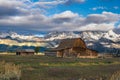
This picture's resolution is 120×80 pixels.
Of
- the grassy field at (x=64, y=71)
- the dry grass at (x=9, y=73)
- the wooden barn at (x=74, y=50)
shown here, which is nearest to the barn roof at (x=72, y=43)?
the wooden barn at (x=74, y=50)

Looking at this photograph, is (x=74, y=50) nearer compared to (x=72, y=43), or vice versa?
(x=74, y=50)

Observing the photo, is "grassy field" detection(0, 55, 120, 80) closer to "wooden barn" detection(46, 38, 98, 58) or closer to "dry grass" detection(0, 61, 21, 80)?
"dry grass" detection(0, 61, 21, 80)

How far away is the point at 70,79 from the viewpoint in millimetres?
27812

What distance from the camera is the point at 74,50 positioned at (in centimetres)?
10394

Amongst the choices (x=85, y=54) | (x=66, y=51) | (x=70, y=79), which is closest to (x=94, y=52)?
(x=85, y=54)

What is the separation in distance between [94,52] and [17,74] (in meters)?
84.6

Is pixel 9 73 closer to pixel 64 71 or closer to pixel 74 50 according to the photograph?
pixel 64 71

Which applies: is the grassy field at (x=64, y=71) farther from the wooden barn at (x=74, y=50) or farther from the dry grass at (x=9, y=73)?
the wooden barn at (x=74, y=50)

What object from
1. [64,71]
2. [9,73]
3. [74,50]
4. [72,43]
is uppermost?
[72,43]

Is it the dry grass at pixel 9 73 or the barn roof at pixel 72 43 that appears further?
the barn roof at pixel 72 43

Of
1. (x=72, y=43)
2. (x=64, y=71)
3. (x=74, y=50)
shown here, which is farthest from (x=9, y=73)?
(x=72, y=43)

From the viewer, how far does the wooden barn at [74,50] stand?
336 ft

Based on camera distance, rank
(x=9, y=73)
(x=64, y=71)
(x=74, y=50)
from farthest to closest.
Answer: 1. (x=74, y=50)
2. (x=64, y=71)
3. (x=9, y=73)

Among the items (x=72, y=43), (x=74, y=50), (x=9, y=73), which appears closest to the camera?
(x=9, y=73)
